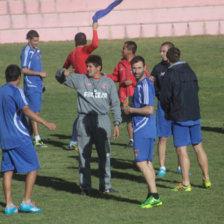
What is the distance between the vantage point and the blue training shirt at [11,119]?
7.67 meters

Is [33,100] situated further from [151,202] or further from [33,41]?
[151,202]

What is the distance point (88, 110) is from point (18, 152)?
1369mm

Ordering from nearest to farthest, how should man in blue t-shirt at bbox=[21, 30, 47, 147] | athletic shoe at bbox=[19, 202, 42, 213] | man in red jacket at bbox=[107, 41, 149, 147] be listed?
athletic shoe at bbox=[19, 202, 42, 213]
man in red jacket at bbox=[107, 41, 149, 147]
man in blue t-shirt at bbox=[21, 30, 47, 147]

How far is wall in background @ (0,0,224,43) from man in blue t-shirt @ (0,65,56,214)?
70.4 feet

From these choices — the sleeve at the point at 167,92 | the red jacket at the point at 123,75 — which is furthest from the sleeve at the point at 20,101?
the red jacket at the point at 123,75

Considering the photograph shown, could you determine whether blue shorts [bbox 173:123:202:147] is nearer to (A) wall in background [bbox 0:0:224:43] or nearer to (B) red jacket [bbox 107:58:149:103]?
(B) red jacket [bbox 107:58:149:103]

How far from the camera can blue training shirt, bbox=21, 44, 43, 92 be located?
509 inches

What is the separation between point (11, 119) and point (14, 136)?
215mm

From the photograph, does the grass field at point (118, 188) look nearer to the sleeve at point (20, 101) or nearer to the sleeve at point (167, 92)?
the sleeve at point (167, 92)

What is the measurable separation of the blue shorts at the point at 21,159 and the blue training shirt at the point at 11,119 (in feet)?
0.26

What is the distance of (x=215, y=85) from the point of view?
21812 millimetres

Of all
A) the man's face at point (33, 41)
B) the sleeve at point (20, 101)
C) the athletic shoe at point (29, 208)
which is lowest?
the athletic shoe at point (29, 208)

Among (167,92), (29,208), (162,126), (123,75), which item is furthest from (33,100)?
(29,208)

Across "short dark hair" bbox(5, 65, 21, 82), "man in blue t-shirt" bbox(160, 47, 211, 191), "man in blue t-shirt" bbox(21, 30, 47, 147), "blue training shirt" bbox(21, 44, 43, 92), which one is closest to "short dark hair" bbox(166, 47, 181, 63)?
"man in blue t-shirt" bbox(160, 47, 211, 191)
